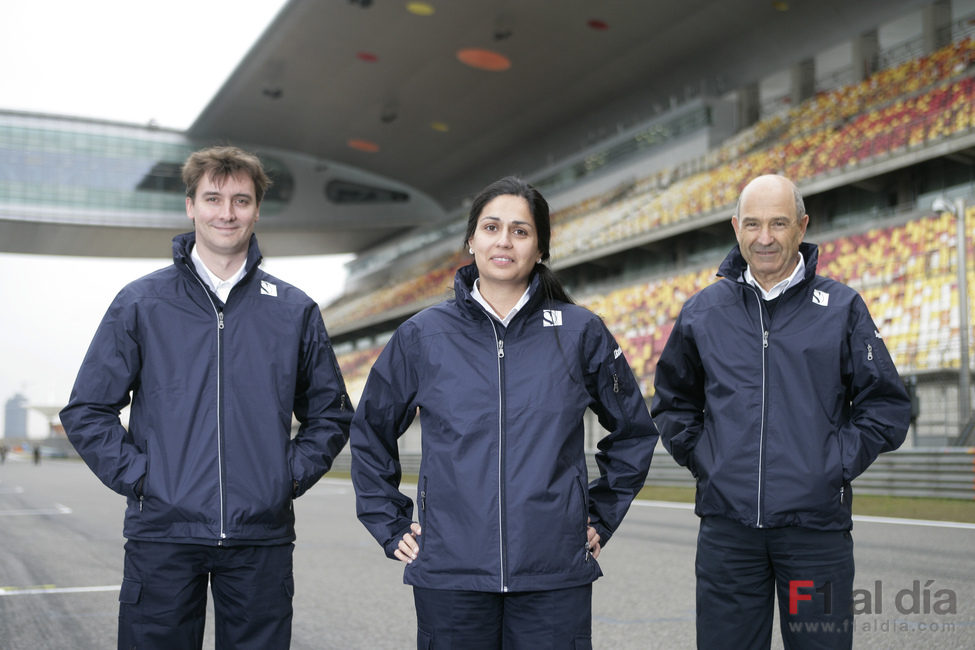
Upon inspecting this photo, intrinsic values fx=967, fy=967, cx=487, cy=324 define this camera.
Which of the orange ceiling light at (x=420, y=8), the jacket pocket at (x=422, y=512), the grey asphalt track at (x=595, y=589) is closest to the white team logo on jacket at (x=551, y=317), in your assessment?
the jacket pocket at (x=422, y=512)

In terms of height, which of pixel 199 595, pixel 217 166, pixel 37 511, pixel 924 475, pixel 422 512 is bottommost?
pixel 37 511

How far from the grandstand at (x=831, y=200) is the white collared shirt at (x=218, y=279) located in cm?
1516

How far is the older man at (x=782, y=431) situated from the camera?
3160 millimetres

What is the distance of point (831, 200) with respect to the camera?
26.1 metres

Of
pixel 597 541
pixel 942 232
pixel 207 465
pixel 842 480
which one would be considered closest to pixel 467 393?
pixel 597 541

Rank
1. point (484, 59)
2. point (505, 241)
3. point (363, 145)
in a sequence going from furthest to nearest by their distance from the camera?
point (363, 145)
point (484, 59)
point (505, 241)

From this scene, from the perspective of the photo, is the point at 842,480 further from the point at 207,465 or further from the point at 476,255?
the point at 207,465

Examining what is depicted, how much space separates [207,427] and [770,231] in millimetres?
2048

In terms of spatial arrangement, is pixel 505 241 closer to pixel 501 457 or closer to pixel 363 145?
pixel 501 457

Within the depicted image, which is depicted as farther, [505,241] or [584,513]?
[505,241]

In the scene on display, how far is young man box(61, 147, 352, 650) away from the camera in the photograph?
309 centimetres

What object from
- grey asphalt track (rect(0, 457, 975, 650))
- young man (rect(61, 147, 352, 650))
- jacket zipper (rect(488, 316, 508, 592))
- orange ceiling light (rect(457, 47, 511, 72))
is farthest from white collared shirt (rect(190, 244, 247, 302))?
orange ceiling light (rect(457, 47, 511, 72))

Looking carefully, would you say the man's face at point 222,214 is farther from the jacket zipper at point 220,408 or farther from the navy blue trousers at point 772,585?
the navy blue trousers at point 772,585

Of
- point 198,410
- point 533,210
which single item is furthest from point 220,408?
point 533,210
